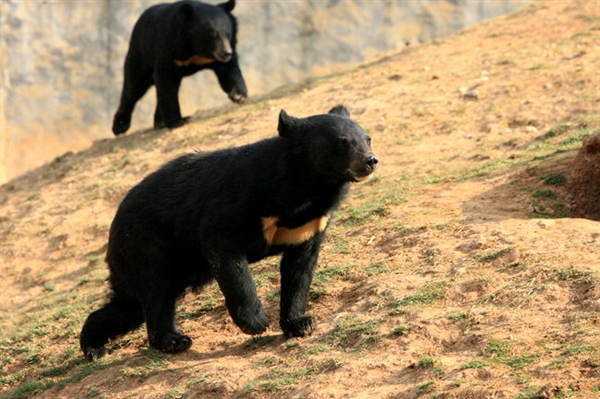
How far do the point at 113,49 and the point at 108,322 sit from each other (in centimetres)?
1599

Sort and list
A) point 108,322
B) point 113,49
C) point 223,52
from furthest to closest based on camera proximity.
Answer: point 113,49 → point 223,52 → point 108,322

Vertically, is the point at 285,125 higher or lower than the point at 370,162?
higher

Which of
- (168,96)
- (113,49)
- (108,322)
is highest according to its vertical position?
(168,96)

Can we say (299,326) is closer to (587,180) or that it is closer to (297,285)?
(297,285)

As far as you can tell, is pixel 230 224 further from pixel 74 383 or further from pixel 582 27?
pixel 582 27

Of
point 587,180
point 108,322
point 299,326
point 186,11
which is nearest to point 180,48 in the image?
point 186,11

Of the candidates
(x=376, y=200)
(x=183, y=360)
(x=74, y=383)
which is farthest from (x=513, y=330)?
(x=376, y=200)

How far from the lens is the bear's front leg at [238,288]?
603 cm

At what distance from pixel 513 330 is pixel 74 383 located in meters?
2.72

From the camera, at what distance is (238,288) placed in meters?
6.03

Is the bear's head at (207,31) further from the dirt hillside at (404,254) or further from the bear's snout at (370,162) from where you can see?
the bear's snout at (370,162)

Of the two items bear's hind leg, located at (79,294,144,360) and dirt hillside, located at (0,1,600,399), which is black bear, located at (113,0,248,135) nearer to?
dirt hillside, located at (0,1,600,399)

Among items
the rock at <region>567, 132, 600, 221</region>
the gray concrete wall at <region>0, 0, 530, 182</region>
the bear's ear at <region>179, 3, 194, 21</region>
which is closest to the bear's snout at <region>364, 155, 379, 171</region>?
the rock at <region>567, 132, 600, 221</region>

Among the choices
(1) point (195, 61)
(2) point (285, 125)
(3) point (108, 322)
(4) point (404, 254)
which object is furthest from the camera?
(1) point (195, 61)
